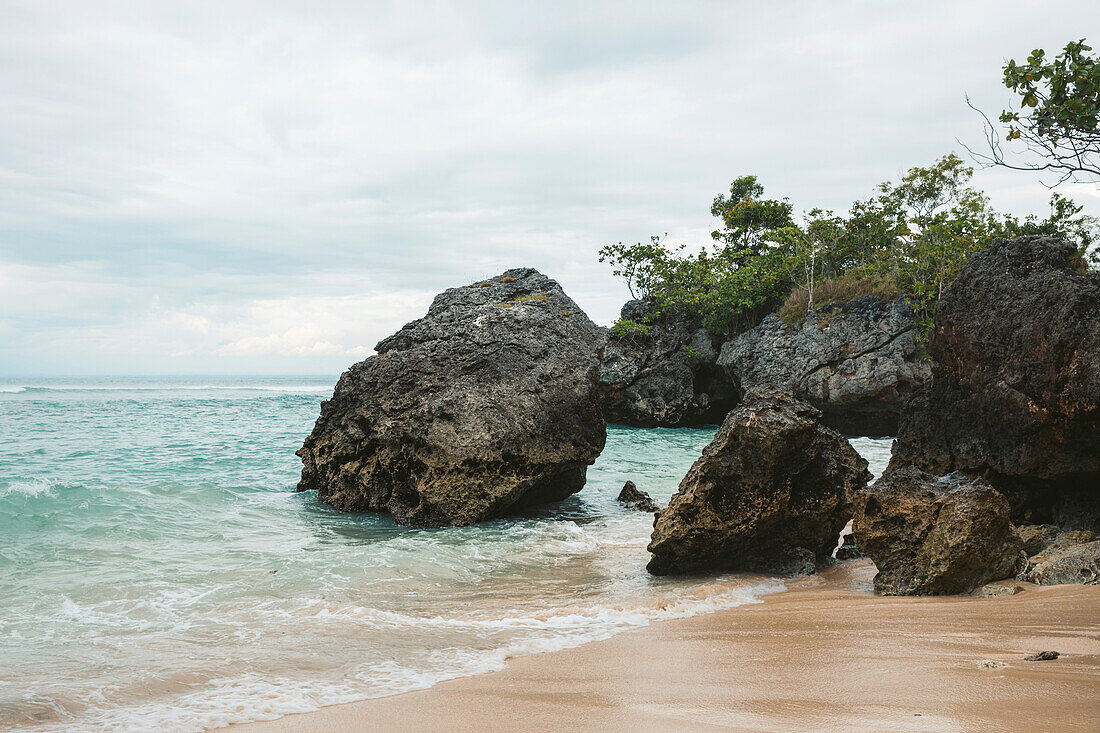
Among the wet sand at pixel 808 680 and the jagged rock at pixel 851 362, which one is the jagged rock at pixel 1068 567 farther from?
the jagged rock at pixel 851 362

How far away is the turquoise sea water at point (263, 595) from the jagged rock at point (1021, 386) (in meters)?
3.02

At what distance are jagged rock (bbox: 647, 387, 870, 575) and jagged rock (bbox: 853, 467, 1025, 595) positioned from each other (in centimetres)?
83

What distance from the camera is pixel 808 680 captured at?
353cm

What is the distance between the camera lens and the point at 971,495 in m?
5.36

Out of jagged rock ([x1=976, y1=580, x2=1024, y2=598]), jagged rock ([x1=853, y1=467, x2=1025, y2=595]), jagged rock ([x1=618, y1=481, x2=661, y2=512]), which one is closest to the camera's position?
jagged rock ([x1=976, y1=580, x2=1024, y2=598])

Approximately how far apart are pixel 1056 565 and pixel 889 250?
25.1 metres

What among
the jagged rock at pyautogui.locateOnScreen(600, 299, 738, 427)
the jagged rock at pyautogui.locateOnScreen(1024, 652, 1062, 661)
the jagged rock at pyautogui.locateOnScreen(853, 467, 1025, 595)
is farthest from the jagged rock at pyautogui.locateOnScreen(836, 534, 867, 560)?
the jagged rock at pyautogui.locateOnScreen(600, 299, 738, 427)

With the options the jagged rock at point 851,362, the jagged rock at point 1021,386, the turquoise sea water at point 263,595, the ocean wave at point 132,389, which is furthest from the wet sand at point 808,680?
the ocean wave at point 132,389

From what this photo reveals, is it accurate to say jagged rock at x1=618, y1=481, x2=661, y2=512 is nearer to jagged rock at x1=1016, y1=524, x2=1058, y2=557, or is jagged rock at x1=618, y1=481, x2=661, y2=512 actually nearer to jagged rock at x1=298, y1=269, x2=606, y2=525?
jagged rock at x1=298, y1=269, x2=606, y2=525

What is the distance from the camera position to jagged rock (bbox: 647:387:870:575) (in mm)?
6371

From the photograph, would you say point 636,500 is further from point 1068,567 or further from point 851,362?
point 851,362

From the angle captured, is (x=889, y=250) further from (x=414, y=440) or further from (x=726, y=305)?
(x=414, y=440)

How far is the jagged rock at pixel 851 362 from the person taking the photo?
21.7 m

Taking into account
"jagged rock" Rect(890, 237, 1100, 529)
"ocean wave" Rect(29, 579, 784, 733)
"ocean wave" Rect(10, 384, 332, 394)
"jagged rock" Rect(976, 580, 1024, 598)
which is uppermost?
"jagged rock" Rect(890, 237, 1100, 529)
